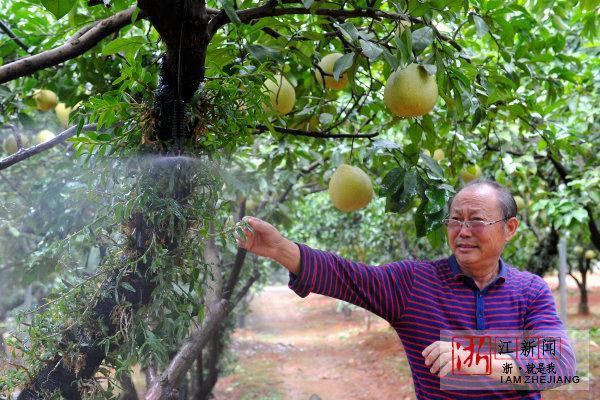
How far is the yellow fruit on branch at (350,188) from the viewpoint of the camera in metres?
1.90

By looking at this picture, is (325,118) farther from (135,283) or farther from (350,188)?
(135,283)

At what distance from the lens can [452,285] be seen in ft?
4.60

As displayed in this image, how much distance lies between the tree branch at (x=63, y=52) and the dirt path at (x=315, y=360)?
18.7 ft

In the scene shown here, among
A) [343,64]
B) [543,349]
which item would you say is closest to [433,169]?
[343,64]

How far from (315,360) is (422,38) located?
778cm

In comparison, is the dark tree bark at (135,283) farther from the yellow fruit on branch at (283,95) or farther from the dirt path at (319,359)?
the dirt path at (319,359)

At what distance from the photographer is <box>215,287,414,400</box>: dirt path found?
6.61 m

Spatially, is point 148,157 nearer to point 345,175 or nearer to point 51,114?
point 345,175

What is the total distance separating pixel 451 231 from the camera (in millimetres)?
1409

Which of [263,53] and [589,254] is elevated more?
[589,254]

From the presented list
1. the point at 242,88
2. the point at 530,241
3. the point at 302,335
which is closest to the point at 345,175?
the point at 242,88

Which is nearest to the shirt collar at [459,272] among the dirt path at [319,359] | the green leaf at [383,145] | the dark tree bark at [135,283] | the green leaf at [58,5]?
the green leaf at [383,145]

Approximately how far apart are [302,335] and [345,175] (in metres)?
9.46

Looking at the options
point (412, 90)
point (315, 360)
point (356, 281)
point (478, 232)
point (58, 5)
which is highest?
point (412, 90)
